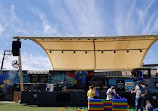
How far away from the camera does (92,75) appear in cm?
1897

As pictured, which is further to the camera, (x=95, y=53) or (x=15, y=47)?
(x=95, y=53)

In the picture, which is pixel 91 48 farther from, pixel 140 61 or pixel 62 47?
pixel 140 61

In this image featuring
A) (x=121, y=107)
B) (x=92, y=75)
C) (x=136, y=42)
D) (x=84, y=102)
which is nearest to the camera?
(x=121, y=107)

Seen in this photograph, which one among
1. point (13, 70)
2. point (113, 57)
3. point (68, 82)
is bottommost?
point (68, 82)

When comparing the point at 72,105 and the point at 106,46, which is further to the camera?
the point at 106,46

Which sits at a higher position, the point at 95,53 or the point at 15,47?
the point at 95,53

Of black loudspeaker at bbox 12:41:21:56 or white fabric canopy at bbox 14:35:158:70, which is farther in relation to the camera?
white fabric canopy at bbox 14:35:158:70

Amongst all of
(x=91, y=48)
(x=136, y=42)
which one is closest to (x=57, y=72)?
(x=91, y=48)

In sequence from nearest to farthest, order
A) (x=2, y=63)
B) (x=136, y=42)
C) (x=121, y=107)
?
(x=121, y=107) → (x=136, y=42) → (x=2, y=63)

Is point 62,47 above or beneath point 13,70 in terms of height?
above

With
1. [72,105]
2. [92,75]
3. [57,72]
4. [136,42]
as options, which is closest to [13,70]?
[57,72]

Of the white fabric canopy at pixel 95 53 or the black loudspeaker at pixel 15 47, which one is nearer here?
the black loudspeaker at pixel 15 47

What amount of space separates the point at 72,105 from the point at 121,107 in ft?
17.3

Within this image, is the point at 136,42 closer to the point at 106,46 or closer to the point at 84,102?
the point at 106,46
